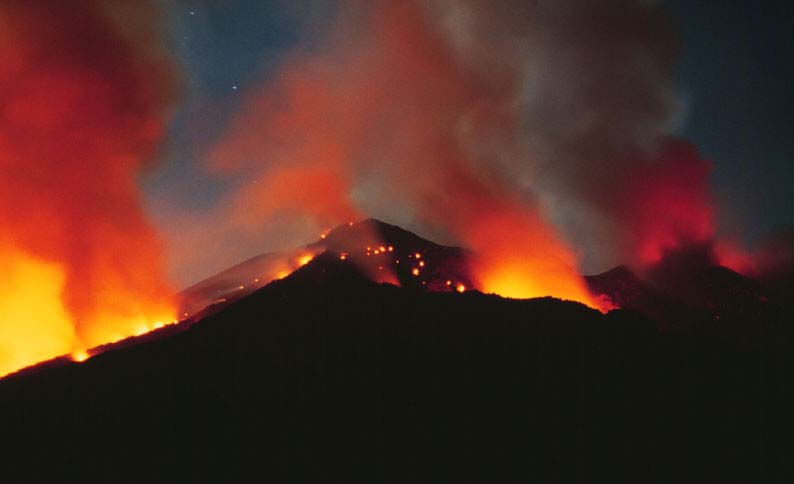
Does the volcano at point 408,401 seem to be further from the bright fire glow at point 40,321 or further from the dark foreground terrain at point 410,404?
the bright fire glow at point 40,321

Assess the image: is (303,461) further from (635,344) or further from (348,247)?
(348,247)

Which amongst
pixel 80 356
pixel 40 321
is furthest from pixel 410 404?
pixel 40 321

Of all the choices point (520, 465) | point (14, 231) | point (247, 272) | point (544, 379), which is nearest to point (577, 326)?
point (544, 379)

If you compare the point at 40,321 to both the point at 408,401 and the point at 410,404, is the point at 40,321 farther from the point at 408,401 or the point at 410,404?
the point at 410,404

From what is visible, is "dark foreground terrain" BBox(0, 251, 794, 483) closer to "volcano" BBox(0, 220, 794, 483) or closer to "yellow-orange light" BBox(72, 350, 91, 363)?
"volcano" BBox(0, 220, 794, 483)

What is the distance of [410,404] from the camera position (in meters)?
25.6

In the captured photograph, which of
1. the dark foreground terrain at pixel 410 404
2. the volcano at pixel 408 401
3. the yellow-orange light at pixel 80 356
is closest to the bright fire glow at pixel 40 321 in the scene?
the yellow-orange light at pixel 80 356

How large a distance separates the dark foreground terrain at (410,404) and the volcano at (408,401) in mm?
98

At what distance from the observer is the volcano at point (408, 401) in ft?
73.1

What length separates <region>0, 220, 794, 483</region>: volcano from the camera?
2228cm

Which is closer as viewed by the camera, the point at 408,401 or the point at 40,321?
the point at 408,401

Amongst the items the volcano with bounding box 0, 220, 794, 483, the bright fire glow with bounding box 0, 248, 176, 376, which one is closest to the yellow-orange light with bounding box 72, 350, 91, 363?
the volcano with bounding box 0, 220, 794, 483

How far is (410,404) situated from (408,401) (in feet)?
0.90

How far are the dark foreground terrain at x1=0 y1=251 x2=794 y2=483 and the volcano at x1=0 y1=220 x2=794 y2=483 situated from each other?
0.10 meters
